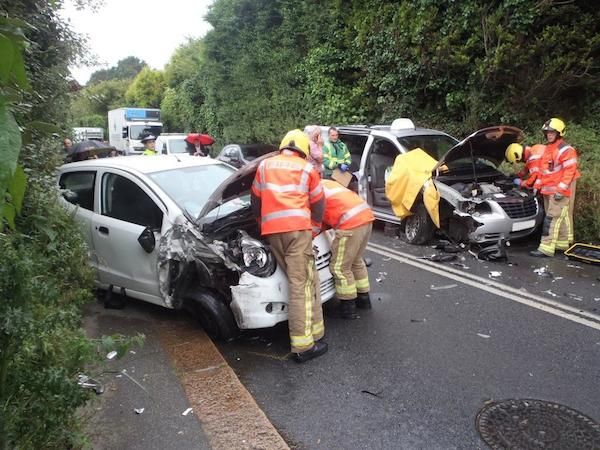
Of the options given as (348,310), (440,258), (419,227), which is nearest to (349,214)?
(348,310)

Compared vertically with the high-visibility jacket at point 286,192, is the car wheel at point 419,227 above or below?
below

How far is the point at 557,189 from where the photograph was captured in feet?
23.5

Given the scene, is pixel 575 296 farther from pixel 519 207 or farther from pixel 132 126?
pixel 132 126

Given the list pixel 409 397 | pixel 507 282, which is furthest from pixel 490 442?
pixel 507 282

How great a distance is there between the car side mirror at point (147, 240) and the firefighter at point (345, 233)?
1.62 meters

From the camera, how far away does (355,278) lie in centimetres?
515

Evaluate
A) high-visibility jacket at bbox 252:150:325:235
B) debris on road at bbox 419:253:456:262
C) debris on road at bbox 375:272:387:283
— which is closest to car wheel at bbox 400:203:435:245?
debris on road at bbox 419:253:456:262

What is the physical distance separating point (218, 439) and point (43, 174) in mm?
2959

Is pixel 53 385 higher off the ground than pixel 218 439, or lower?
higher

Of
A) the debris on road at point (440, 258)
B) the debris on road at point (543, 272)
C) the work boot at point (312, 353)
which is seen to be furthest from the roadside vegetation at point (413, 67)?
the work boot at point (312, 353)

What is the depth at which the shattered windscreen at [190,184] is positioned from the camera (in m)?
5.00

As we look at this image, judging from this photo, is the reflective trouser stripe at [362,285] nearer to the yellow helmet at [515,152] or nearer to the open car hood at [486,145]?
the open car hood at [486,145]

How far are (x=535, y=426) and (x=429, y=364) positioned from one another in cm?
98

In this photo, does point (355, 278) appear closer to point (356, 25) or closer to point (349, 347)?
point (349, 347)
